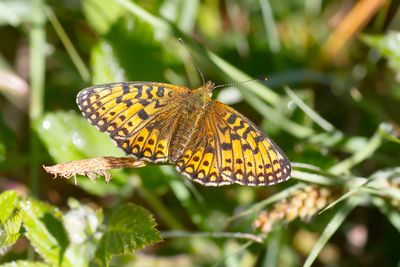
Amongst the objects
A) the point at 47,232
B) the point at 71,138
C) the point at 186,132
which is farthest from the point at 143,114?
the point at 47,232

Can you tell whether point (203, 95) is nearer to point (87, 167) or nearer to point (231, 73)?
point (231, 73)

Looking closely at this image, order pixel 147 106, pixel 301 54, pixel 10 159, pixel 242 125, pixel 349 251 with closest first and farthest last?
pixel 242 125
pixel 147 106
pixel 10 159
pixel 349 251
pixel 301 54

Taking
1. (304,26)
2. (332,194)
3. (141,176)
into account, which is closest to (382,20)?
(304,26)

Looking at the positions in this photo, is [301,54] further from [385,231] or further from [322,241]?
[322,241]

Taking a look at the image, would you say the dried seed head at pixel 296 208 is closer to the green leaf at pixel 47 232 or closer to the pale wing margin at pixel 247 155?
the pale wing margin at pixel 247 155

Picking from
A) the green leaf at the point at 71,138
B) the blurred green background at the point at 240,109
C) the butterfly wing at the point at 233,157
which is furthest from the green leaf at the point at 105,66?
the butterfly wing at the point at 233,157
